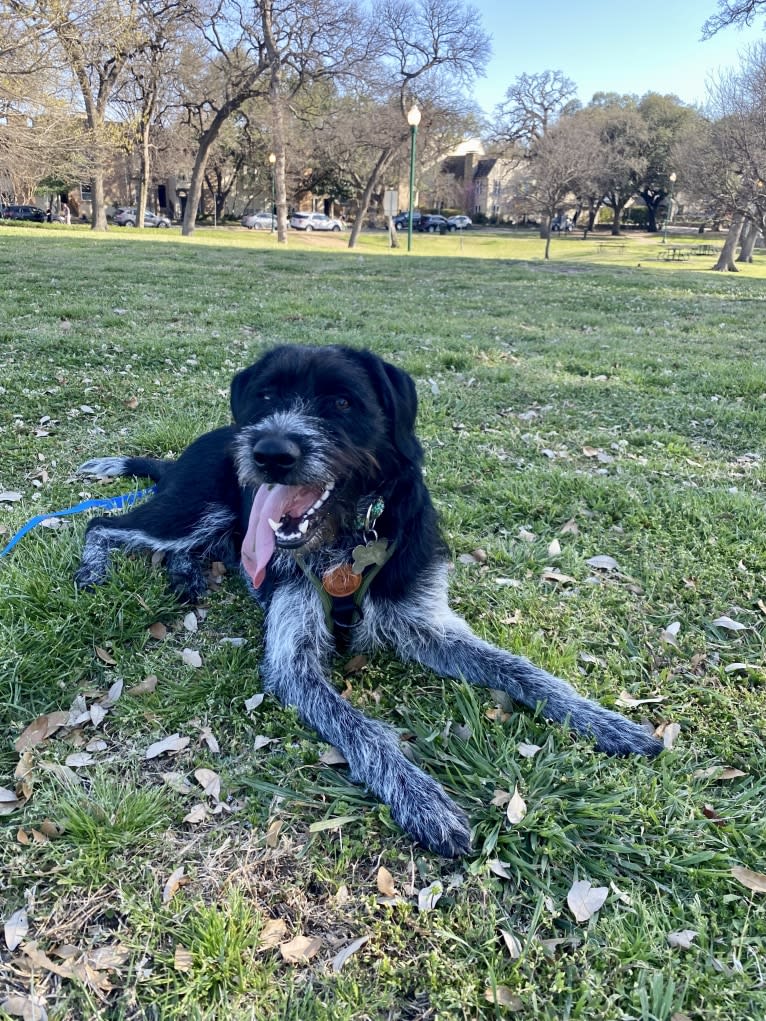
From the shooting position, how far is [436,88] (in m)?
39.7

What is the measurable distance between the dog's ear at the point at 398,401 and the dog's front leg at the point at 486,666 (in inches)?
29.0

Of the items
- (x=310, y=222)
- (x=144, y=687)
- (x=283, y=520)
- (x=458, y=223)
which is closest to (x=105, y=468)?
(x=144, y=687)

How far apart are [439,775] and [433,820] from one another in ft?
1.00

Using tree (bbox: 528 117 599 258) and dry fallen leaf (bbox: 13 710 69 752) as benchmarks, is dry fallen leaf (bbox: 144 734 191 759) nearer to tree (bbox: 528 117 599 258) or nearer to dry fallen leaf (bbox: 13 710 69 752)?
dry fallen leaf (bbox: 13 710 69 752)

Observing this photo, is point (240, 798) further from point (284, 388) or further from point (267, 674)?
point (284, 388)

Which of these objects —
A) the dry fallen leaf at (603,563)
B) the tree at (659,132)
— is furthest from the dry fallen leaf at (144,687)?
the tree at (659,132)

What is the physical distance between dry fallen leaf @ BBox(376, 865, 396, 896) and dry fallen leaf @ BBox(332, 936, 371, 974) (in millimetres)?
173

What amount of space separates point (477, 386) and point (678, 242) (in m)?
61.2

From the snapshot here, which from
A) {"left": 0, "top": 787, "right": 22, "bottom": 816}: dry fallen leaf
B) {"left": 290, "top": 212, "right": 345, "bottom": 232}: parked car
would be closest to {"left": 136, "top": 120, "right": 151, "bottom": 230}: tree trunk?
{"left": 290, "top": 212, "right": 345, "bottom": 232}: parked car

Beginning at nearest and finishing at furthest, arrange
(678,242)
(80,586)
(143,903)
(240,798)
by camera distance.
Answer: (143,903)
(240,798)
(80,586)
(678,242)

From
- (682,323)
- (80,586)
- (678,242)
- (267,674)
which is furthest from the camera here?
(678,242)

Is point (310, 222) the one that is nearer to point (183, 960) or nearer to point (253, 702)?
point (253, 702)

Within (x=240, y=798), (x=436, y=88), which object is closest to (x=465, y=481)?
(x=240, y=798)

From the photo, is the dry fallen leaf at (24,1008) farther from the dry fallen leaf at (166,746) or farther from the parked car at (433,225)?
the parked car at (433,225)
